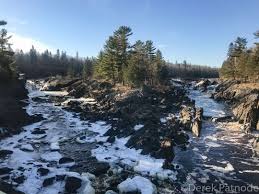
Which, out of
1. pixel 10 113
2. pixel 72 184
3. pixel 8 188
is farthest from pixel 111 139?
pixel 10 113

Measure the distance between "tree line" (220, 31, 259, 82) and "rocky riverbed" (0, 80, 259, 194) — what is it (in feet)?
101

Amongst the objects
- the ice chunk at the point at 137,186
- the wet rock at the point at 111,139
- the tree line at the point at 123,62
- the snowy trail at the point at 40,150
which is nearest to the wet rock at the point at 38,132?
the snowy trail at the point at 40,150

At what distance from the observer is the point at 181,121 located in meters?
46.4

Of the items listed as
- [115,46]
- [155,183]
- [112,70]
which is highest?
[115,46]

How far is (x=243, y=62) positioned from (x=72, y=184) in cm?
7508

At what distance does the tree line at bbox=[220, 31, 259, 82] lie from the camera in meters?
80.4

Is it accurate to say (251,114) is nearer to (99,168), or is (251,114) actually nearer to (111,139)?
(111,139)

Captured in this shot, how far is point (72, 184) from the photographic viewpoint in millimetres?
24359

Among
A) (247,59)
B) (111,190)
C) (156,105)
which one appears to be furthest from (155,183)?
(247,59)

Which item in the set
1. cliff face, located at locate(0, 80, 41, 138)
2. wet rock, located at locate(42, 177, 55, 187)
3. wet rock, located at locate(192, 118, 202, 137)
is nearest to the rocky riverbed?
wet rock, located at locate(42, 177, 55, 187)

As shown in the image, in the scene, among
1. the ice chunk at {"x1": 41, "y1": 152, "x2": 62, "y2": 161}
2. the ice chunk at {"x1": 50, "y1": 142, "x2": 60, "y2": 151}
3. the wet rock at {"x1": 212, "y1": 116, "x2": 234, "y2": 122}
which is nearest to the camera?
the ice chunk at {"x1": 41, "y1": 152, "x2": 62, "y2": 161}

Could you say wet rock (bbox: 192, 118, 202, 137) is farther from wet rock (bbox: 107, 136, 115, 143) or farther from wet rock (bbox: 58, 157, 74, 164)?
wet rock (bbox: 58, 157, 74, 164)

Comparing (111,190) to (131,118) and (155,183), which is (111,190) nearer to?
(155,183)

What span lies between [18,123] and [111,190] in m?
24.6
